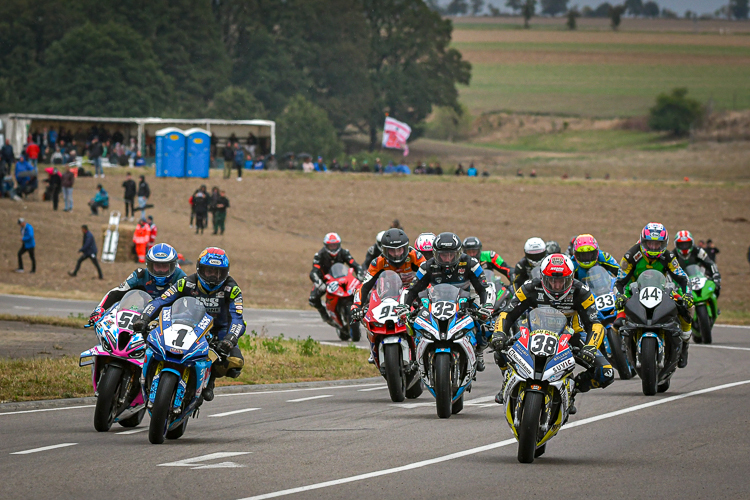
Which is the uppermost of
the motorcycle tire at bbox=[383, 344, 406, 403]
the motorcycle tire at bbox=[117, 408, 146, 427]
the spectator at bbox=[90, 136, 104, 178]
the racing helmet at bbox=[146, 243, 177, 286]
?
the spectator at bbox=[90, 136, 104, 178]

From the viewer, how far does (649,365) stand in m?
14.7

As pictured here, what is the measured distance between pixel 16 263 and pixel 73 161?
2155 centimetres

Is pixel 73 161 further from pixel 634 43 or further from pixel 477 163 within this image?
pixel 634 43

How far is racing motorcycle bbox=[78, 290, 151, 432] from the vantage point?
11.0 metres

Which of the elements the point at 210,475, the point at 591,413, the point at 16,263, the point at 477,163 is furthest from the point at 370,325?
the point at 477,163

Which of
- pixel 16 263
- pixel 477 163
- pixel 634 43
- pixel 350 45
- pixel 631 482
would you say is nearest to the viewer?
pixel 631 482

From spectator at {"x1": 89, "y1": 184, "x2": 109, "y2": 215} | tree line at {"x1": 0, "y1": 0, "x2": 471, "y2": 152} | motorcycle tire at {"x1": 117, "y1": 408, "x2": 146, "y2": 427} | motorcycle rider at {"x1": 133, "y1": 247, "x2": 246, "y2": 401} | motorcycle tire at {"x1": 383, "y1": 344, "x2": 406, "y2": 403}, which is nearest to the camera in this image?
motorcycle rider at {"x1": 133, "y1": 247, "x2": 246, "y2": 401}

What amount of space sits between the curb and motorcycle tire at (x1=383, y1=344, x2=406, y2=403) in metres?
2.51

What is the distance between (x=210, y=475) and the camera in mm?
9055

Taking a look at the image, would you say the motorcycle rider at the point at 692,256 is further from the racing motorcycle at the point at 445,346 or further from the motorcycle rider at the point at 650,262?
the racing motorcycle at the point at 445,346

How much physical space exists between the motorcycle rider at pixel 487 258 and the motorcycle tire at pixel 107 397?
27.2ft

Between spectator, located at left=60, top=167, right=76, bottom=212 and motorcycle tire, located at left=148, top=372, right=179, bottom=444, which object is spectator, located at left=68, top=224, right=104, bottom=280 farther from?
motorcycle tire, located at left=148, top=372, right=179, bottom=444

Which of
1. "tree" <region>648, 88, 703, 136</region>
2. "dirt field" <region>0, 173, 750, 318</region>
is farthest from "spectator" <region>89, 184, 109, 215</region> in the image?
"tree" <region>648, 88, 703, 136</region>

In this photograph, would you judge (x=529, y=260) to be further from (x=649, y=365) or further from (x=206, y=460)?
(x=206, y=460)
